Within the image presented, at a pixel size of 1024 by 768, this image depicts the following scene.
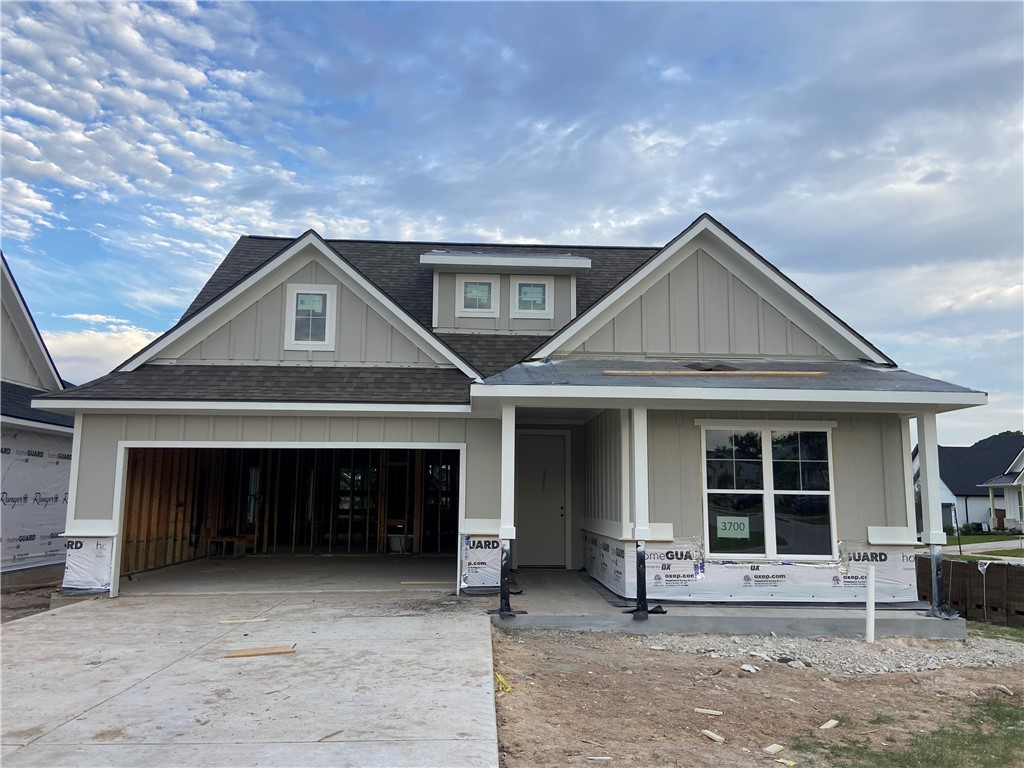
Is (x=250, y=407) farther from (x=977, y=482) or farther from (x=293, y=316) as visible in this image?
(x=977, y=482)

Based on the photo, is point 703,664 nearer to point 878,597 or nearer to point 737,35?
point 878,597

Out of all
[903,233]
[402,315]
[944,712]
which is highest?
[903,233]

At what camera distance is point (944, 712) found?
19.4ft

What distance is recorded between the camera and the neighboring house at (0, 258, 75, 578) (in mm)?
12164

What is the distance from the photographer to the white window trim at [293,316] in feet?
36.0

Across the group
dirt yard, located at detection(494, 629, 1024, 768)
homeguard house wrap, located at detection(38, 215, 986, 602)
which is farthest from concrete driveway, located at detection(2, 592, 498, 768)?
homeguard house wrap, located at detection(38, 215, 986, 602)

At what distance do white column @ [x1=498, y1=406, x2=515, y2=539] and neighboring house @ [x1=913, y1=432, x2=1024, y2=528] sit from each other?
39475 mm

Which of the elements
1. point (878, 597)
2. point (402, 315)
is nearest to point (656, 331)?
point (402, 315)

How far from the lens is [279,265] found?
10.9m

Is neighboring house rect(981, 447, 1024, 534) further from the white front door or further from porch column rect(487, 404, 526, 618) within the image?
porch column rect(487, 404, 526, 618)

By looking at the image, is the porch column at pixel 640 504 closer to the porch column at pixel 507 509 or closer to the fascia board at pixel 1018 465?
the porch column at pixel 507 509

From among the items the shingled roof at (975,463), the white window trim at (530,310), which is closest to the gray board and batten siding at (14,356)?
the white window trim at (530,310)

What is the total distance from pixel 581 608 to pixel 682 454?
8.25 ft

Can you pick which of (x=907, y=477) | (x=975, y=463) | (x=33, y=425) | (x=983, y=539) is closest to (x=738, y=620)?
(x=907, y=477)
